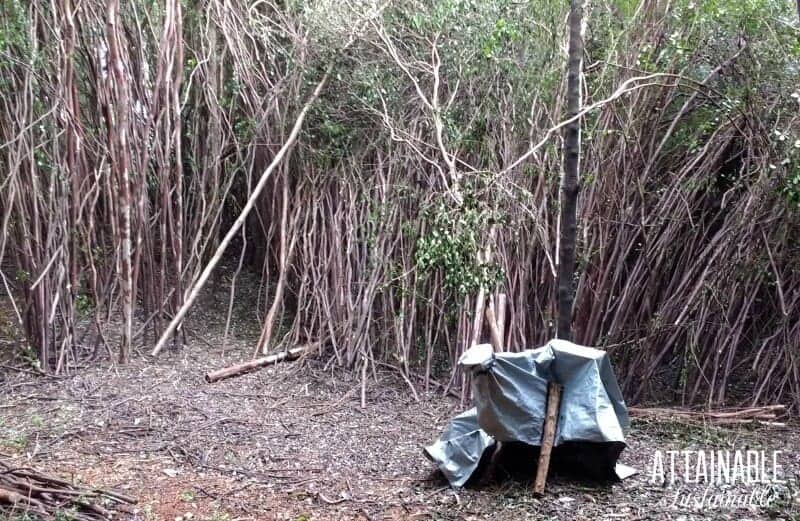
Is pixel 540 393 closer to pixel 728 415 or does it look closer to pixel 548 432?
pixel 548 432

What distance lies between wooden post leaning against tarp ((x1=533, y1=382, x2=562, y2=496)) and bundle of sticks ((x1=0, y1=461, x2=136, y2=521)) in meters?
1.84

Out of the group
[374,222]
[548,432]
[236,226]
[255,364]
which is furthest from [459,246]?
[236,226]

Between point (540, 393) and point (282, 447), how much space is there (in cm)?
165

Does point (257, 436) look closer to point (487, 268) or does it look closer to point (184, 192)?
point (487, 268)

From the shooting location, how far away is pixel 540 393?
9.93 feet

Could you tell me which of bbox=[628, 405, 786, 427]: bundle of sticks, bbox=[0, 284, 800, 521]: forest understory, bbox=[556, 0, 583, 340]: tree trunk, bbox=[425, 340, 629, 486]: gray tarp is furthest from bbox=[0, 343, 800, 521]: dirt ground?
bbox=[556, 0, 583, 340]: tree trunk

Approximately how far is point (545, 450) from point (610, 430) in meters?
0.30

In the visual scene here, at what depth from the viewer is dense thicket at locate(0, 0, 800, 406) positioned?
4.29m

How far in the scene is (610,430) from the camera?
2930 millimetres

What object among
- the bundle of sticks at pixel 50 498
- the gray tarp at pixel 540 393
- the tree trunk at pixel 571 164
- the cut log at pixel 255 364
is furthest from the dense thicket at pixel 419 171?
the bundle of sticks at pixel 50 498

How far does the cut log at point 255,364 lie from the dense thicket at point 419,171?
0.19 meters

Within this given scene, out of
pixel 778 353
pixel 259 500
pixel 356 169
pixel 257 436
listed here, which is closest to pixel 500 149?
pixel 356 169

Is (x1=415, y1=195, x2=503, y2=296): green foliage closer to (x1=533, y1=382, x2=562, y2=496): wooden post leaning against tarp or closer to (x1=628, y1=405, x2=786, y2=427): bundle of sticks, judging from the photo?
(x1=533, y1=382, x2=562, y2=496): wooden post leaning against tarp

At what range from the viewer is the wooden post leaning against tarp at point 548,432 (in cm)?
300
